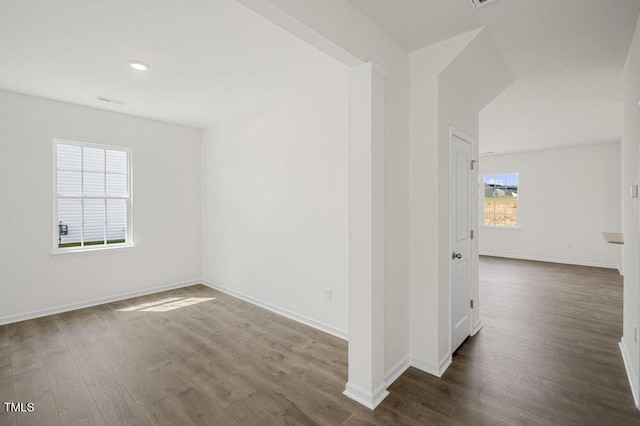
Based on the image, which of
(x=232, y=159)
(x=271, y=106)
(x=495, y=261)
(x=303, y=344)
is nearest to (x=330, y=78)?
(x=271, y=106)

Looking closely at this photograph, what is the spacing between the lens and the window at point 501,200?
780 cm

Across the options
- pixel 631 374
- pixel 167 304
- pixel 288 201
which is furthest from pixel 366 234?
pixel 167 304

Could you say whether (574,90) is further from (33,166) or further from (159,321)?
(33,166)

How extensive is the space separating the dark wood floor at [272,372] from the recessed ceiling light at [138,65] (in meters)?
2.85

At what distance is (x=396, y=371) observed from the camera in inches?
97.6

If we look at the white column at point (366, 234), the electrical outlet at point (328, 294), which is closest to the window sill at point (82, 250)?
the electrical outlet at point (328, 294)

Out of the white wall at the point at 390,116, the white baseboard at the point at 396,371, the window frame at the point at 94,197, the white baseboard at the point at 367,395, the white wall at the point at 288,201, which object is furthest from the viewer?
the window frame at the point at 94,197

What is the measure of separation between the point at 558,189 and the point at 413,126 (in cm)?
659

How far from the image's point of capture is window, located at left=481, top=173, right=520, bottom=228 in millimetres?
7805

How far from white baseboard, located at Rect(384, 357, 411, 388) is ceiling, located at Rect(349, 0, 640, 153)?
2.69m

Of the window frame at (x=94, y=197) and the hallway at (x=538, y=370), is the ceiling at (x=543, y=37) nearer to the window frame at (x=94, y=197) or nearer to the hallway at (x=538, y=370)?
the hallway at (x=538, y=370)

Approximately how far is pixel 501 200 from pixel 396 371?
7253 mm

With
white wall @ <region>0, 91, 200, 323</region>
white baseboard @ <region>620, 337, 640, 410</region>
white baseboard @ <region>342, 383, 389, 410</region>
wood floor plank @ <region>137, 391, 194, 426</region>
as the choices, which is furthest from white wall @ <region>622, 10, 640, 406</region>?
white wall @ <region>0, 91, 200, 323</region>

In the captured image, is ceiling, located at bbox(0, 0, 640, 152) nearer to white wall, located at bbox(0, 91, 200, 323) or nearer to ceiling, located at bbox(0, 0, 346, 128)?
ceiling, located at bbox(0, 0, 346, 128)
